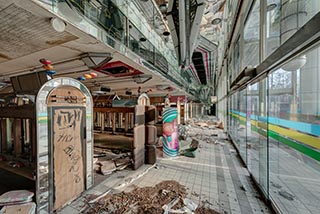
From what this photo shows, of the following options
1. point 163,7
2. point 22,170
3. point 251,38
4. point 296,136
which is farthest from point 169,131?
point 163,7

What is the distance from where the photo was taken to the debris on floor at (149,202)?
6.95 ft

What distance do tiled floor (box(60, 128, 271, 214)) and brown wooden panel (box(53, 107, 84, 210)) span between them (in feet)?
0.67

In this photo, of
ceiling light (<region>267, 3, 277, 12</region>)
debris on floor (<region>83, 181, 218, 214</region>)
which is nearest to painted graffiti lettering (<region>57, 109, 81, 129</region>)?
debris on floor (<region>83, 181, 218, 214</region>)

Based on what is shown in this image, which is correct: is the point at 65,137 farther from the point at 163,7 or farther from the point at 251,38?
the point at 163,7

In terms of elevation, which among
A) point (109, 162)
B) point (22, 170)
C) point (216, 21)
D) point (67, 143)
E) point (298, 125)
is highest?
point (216, 21)

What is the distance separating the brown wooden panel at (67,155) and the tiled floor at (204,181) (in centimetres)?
20

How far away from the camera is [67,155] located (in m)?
2.33

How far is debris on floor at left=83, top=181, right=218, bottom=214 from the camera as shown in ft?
6.95

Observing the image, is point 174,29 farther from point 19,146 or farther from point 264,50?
point 19,146

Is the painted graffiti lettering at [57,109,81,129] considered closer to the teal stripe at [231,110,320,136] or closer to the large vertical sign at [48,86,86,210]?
the large vertical sign at [48,86,86,210]

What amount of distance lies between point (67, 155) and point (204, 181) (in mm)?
2698

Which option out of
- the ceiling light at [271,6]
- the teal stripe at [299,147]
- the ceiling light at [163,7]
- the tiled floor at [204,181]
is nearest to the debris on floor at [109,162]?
the tiled floor at [204,181]

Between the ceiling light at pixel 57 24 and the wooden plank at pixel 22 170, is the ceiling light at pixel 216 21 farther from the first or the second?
the wooden plank at pixel 22 170

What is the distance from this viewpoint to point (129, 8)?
5219 mm
